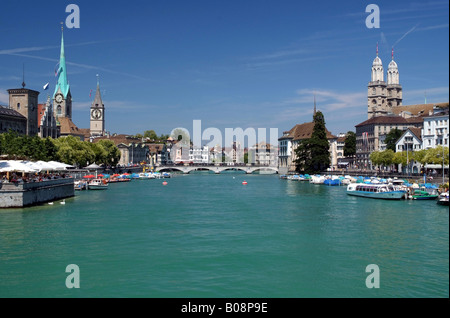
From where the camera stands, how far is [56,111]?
471ft

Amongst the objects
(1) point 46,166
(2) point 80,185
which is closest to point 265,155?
(2) point 80,185

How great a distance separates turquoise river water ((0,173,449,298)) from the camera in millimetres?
16156

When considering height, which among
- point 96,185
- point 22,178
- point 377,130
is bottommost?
point 96,185

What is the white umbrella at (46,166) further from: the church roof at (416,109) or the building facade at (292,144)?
the church roof at (416,109)

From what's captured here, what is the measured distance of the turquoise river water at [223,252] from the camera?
636 inches

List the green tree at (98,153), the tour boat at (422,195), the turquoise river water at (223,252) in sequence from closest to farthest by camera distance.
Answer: the turquoise river water at (223,252)
the tour boat at (422,195)
the green tree at (98,153)

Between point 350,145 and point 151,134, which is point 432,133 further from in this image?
point 151,134

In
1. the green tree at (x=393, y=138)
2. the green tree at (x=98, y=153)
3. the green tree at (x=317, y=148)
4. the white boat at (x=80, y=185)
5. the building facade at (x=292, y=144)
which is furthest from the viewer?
the building facade at (x=292, y=144)

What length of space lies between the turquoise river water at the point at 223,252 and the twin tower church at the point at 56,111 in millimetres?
56289

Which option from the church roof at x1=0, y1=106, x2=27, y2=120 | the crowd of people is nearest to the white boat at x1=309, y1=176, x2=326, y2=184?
the crowd of people

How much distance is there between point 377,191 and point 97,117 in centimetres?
13268

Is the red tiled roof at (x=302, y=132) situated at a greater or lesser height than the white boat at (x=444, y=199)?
greater
